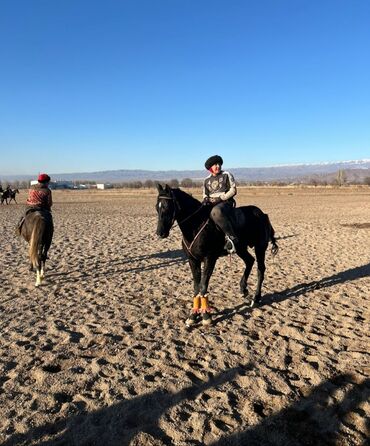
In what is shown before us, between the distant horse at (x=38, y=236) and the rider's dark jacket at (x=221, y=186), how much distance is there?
14.3 feet

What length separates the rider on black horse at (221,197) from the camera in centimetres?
658

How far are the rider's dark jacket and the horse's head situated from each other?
90 centimetres

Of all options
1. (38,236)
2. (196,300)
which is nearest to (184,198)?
(196,300)

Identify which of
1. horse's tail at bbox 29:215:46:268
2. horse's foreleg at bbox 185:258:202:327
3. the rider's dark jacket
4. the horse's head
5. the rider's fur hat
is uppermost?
the rider's fur hat

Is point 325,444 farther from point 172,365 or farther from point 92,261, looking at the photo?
point 92,261

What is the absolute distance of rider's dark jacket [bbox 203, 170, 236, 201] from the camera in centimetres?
677

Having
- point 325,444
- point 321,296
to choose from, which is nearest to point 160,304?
point 321,296

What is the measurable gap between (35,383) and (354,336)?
Result: 480 cm

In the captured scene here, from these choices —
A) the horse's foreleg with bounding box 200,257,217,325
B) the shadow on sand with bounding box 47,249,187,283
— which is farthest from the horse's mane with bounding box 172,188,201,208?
the shadow on sand with bounding box 47,249,187,283

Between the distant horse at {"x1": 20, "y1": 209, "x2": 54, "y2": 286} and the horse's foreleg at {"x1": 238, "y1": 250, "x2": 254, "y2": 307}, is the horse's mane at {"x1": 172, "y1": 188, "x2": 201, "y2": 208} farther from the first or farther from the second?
the distant horse at {"x1": 20, "y1": 209, "x2": 54, "y2": 286}

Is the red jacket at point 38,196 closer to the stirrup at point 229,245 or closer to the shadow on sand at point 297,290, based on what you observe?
the stirrup at point 229,245

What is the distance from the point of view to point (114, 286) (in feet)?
30.0

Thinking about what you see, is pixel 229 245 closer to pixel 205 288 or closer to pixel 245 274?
pixel 205 288

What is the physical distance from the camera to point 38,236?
9.02 meters
